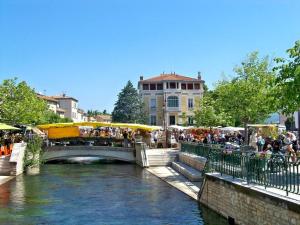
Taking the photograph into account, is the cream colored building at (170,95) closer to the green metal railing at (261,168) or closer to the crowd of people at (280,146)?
the crowd of people at (280,146)

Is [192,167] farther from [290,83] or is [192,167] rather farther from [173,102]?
[173,102]

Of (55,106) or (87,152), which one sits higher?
(55,106)

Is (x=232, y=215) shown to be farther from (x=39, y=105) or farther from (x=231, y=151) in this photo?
(x=39, y=105)

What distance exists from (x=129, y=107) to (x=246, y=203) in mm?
72722

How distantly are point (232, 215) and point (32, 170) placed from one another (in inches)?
926

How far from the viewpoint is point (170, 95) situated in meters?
82.3

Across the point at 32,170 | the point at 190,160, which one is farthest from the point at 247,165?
the point at 32,170

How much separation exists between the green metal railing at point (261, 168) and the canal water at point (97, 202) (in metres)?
1.84

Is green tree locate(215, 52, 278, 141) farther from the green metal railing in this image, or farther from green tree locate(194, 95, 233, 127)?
the green metal railing

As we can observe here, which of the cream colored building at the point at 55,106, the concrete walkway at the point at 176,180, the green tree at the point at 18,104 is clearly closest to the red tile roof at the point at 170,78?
the green tree at the point at 18,104

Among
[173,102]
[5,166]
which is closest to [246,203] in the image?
[5,166]

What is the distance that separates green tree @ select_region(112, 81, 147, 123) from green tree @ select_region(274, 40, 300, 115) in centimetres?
6500

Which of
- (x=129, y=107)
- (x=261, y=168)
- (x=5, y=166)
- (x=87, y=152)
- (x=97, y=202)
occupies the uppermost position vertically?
(x=129, y=107)

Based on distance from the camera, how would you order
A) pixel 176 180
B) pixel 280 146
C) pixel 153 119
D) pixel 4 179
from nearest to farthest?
pixel 280 146
pixel 176 180
pixel 4 179
pixel 153 119
